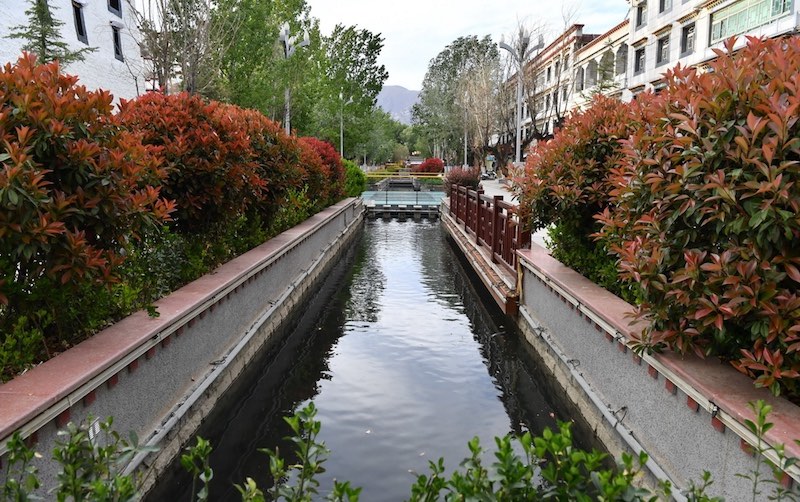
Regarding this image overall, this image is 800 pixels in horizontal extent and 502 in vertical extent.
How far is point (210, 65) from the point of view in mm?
18078

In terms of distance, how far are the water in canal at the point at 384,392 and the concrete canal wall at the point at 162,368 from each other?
0.31 meters

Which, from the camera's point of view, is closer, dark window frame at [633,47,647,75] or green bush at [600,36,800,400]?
green bush at [600,36,800,400]

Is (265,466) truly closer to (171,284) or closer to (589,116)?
(171,284)

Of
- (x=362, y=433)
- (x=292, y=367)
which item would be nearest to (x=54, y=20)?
(x=292, y=367)

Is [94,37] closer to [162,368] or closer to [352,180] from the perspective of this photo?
[352,180]

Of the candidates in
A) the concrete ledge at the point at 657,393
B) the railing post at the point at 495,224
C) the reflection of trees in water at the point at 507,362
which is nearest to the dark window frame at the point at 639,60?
the railing post at the point at 495,224

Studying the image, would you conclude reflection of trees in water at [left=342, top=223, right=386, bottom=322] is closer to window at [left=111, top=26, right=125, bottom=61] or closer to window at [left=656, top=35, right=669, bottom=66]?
window at [left=111, top=26, right=125, bottom=61]

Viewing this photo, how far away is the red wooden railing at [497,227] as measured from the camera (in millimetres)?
9370

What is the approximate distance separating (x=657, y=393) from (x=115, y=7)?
31220mm

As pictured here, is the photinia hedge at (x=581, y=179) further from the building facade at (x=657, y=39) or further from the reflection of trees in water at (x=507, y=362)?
the building facade at (x=657, y=39)

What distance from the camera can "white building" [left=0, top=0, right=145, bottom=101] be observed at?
21078 mm

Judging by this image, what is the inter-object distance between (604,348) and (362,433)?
233cm

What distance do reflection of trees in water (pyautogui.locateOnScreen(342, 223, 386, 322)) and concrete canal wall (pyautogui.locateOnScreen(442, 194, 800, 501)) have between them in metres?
3.20

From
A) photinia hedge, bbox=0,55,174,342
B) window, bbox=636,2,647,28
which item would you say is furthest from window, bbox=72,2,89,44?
window, bbox=636,2,647,28
